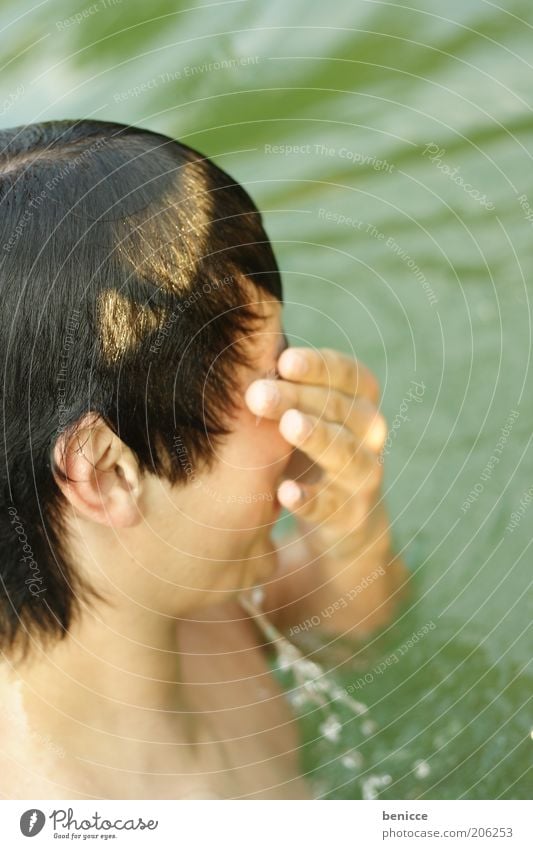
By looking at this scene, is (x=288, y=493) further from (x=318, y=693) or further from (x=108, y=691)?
(x=318, y=693)

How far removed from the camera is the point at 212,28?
4.60ft

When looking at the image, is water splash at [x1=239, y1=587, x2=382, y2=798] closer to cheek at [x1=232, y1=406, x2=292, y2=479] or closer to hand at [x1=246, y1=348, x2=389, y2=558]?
hand at [x1=246, y1=348, x2=389, y2=558]

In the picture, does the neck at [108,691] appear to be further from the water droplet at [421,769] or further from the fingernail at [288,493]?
the water droplet at [421,769]

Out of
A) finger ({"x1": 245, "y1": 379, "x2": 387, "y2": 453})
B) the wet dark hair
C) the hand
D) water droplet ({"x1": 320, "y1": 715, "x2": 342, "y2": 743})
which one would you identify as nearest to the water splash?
water droplet ({"x1": 320, "y1": 715, "x2": 342, "y2": 743})

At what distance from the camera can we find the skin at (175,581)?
2.36 feet

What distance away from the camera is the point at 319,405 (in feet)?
2.67

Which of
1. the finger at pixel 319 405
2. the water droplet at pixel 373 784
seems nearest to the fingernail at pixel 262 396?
the finger at pixel 319 405

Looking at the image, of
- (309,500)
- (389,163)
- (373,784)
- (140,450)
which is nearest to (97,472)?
(140,450)

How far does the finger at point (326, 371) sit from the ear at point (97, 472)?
14 cm

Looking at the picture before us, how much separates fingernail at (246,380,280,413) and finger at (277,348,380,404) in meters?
0.02

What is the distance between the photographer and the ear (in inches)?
26.3

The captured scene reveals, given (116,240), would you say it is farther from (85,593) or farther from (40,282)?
(85,593)
